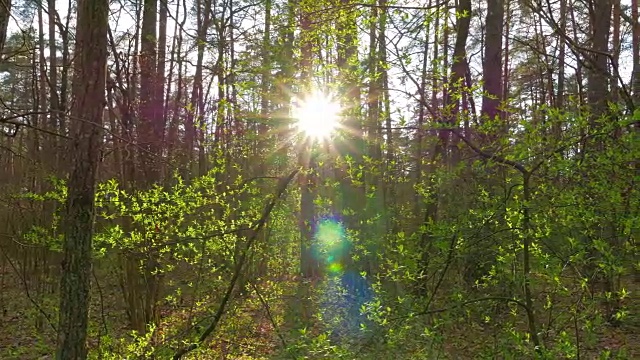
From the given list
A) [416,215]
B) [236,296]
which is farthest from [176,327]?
[416,215]

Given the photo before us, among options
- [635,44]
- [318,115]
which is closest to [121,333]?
[318,115]

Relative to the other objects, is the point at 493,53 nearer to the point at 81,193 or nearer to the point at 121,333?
the point at 81,193

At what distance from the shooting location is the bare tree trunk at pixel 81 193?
3.06 m

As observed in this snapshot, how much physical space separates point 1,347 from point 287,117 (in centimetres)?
538

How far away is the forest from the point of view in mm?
2947

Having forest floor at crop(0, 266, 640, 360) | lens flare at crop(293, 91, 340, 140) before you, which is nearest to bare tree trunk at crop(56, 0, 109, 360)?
forest floor at crop(0, 266, 640, 360)

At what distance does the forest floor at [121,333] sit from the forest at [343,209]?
45 millimetres

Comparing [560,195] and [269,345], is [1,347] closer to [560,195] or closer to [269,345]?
[269,345]

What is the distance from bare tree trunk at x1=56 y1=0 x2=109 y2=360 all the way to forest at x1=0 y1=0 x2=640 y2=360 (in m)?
0.01

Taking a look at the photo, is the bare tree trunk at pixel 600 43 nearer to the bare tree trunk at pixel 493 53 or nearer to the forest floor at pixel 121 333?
the bare tree trunk at pixel 493 53

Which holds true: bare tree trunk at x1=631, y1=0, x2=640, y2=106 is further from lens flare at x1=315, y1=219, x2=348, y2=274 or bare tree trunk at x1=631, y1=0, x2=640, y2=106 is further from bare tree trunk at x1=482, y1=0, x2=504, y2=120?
A: lens flare at x1=315, y1=219, x2=348, y2=274

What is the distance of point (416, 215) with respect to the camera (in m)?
7.53

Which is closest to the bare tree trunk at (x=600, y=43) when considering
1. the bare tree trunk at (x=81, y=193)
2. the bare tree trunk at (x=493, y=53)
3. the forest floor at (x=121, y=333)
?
the bare tree trunk at (x=493, y=53)

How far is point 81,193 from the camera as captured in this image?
3.08m
